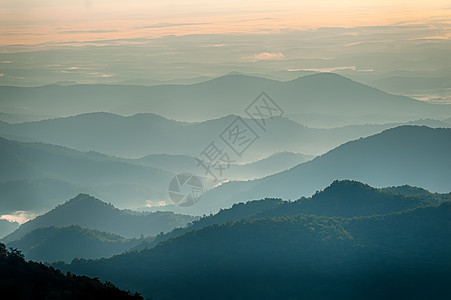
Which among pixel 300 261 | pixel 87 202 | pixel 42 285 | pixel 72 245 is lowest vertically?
pixel 42 285

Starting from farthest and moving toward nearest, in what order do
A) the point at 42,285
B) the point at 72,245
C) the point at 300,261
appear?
the point at 72,245 < the point at 300,261 < the point at 42,285

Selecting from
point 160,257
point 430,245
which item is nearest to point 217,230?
point 160,257

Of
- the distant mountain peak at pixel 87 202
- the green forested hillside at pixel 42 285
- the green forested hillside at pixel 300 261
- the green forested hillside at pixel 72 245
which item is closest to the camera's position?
the green forested hillside at pixel 42 285

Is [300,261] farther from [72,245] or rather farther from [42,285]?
[72,245]

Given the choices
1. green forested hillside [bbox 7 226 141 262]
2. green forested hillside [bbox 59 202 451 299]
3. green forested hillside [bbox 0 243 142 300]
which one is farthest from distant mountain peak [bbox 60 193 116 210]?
green forested hillside [bbox 0 243 142 300]

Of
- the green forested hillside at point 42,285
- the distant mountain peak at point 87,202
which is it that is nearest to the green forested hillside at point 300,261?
the green forested hillside at point 42,285

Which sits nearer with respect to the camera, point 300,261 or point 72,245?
point 300,261

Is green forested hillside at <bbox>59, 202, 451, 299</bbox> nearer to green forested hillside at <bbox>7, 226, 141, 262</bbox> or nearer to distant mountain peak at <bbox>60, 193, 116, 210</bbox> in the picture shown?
green forested hillside at <bbox>7, 226, 141, 262</bbox>

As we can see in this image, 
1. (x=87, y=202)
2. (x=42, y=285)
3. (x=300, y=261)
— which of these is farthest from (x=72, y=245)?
(x=42, y=285)

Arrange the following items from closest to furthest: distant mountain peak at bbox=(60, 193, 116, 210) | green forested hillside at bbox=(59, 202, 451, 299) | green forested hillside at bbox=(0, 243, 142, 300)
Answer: green forested hillside at bbox=(0, 243, 142, 300)
green forested hillside at bbox=(59, 202, 451, 299)
distant mountain peak at bbox=(60, 193, 116, 210)

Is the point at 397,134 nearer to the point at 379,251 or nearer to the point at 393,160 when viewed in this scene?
the point at 393,160

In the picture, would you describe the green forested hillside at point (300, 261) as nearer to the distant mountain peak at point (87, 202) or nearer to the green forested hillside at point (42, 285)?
the green forested hillside at point (42, 285)
